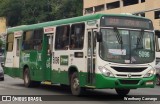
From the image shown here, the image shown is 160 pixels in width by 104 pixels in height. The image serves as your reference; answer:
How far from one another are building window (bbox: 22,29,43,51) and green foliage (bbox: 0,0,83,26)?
72897 millimetres

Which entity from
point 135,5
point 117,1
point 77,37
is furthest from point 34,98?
point 117,1

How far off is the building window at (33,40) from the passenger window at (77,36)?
11.0ft

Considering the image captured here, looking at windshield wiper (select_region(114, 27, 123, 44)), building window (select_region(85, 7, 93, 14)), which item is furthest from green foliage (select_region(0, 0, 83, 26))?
windshield wiper (select_region(114, 27, 123, 44))

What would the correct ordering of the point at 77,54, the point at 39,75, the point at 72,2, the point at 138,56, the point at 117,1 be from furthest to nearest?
the point at 72,2 < the point at 117,1 < the point at 39,75 < the point at 77,54 < the point at 138,56

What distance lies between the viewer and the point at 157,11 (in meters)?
63.2

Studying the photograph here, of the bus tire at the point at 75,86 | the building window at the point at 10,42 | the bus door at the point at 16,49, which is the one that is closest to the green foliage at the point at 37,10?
the building window at the point at 10,42

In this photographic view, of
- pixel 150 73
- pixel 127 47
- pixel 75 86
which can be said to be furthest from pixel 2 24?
pixel 127 47

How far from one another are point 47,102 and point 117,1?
6275 cm

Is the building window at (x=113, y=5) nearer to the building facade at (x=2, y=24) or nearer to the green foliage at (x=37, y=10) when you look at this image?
the green foliage at (x=37, y=10)

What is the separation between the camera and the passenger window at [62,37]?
1805 centimetres

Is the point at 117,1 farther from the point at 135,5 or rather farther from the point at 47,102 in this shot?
the point at 47,102

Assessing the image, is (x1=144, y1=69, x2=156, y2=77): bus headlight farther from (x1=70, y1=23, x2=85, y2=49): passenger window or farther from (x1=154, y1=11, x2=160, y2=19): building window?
(x1=154, y1=11, x2=160, y2=19): building window

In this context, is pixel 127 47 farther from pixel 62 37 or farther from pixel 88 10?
pixel 88 10

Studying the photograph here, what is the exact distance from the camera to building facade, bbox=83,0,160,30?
6356 centimetres
